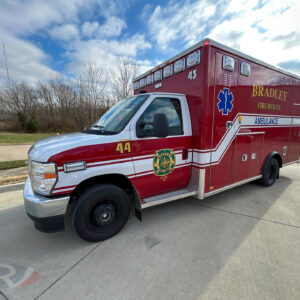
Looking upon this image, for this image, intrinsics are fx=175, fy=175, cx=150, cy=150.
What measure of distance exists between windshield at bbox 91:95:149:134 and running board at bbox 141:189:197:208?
1261 mm

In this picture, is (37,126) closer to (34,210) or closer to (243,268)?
(34,210)

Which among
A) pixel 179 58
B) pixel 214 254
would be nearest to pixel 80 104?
pixel 179 58

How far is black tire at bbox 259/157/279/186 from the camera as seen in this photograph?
4652 millimetres

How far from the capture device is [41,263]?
2273 millimetres

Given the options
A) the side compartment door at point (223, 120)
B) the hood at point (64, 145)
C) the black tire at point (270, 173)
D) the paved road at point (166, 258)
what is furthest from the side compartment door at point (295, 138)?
the hood at point (64, 145)

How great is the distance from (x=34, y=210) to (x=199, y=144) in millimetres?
2713

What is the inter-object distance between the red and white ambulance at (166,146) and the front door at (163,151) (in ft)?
0.05

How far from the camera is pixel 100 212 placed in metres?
2.57

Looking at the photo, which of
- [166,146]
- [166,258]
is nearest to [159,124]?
[166,146]

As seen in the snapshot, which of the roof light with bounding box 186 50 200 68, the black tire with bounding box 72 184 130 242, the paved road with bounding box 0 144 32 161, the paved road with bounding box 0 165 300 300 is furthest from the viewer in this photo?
the paved road with bounding box 0 144 32 161

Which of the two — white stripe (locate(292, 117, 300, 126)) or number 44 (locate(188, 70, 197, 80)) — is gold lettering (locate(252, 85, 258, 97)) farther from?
white stripe (locate(292, 117, 300, 126))

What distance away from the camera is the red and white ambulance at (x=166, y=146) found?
7.57 feet

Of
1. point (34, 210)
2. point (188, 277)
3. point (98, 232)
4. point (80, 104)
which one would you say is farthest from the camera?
point (80, 104)

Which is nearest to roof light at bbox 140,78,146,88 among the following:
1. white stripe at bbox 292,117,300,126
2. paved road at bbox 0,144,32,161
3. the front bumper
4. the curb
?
the front bumper
